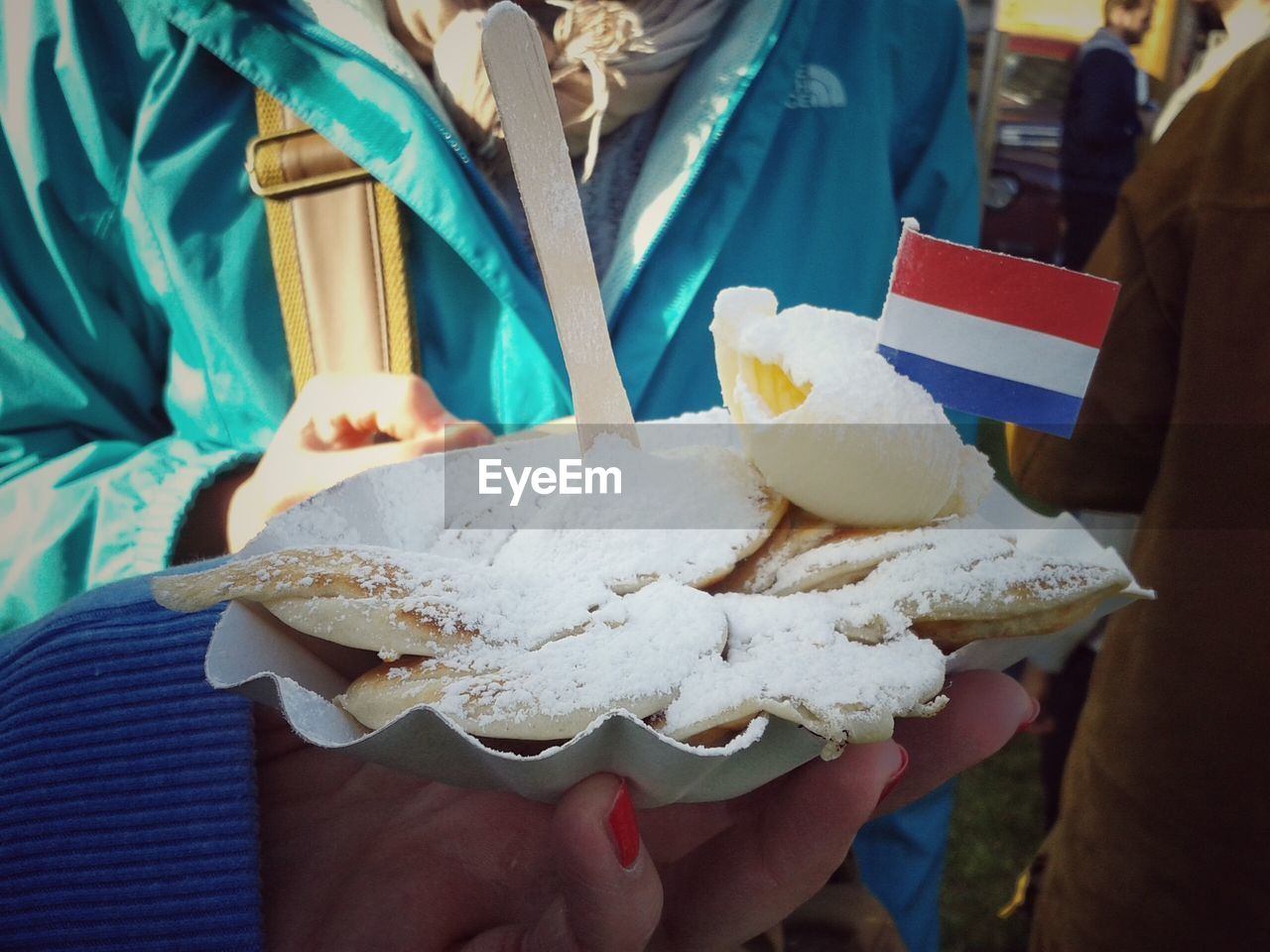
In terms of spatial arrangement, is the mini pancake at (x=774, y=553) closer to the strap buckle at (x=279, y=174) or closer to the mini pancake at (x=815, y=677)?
the mini pancake at (x=815, y=677)

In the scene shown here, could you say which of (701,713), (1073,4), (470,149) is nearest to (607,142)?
(470,149)

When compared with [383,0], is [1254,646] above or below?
below


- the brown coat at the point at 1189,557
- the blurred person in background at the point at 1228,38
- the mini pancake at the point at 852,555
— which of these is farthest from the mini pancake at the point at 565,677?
the blurred person in background at the point at 1228,38

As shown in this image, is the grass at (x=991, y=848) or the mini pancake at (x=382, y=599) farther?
the grass at (x=991, y=848)

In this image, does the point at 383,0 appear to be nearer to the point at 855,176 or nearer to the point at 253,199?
the point at 253,199

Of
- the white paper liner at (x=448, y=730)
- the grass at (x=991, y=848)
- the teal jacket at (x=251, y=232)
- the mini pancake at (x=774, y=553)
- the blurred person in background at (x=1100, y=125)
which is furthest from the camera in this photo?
the blurred person in background at (x=1100, y=125)

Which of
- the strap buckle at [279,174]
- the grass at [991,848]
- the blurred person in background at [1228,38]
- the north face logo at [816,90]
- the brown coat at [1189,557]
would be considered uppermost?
the blurred person in background at [1228,38]

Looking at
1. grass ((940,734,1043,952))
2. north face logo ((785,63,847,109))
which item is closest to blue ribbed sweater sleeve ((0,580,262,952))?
north face logo ((785,63,847,109))

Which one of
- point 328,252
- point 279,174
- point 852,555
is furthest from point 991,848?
point 279,174
